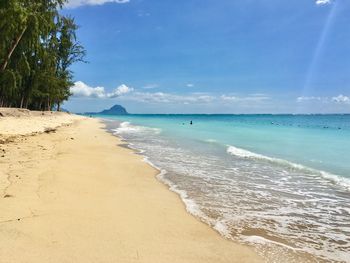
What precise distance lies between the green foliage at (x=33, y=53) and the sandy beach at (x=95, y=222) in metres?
16.1

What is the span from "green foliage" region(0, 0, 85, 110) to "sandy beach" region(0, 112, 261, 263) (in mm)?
16131

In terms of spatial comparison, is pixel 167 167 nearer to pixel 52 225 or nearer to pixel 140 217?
pixel 140 217

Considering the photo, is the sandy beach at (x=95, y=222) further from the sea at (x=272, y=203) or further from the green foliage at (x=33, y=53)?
the green foliage at (x=33, y=53)

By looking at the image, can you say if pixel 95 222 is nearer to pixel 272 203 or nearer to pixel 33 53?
pixel 272 203

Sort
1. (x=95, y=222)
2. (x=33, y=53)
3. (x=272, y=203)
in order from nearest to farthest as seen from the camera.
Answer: (x=95, y=222), (x=272, y=203), (x=33, y=53)

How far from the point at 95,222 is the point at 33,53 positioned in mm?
40902

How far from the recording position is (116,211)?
591cm

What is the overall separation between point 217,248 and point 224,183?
4788 mm

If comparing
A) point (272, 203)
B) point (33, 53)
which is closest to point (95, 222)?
point (272, 203)

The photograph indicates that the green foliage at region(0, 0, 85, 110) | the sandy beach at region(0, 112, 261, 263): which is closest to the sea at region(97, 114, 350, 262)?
the sandy beach at region(0, 112, 261, 263)

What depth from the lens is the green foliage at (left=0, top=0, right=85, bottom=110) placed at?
21844mm

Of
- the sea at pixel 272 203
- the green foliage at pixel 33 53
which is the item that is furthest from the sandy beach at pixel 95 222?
the green foliage at pixel 33 53

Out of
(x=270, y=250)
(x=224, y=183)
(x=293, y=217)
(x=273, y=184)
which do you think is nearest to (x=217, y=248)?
(x=270, y=250)

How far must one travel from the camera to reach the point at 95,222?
5.20 metres
